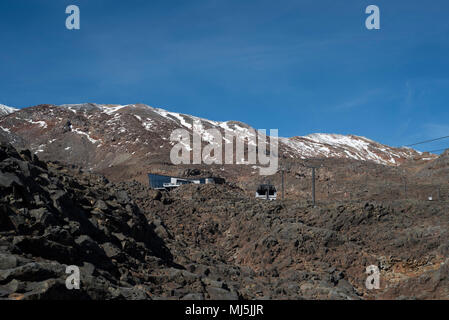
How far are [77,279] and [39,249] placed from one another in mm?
2154

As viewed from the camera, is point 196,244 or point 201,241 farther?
point 201,241

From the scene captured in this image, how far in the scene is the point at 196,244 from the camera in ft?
79.8

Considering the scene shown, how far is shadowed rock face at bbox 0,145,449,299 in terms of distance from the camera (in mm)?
11242

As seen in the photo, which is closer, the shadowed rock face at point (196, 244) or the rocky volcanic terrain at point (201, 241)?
the shadowed rock face at point (196, 244)

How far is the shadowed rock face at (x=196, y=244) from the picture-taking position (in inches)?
443

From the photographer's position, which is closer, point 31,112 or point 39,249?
point 39,249

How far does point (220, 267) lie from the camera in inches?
720

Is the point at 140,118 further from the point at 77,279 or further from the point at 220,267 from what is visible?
the point at 77,279

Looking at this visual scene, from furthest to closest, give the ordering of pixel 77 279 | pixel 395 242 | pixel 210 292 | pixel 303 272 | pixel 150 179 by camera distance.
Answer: pixel 150 179 → pixel 395 242 → pixel 303 272 → pixel 210 292 → pixel 77 279

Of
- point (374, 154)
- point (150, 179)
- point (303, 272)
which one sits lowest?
point (303, 272)

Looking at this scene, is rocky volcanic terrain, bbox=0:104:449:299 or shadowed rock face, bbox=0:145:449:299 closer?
shadowed rock face, bbox=0:145:449:299

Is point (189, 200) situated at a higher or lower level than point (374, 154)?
lower
